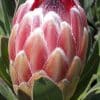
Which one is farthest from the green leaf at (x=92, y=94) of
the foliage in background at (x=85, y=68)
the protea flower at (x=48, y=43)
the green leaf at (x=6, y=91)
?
the green leaf at (x=6, y=91)

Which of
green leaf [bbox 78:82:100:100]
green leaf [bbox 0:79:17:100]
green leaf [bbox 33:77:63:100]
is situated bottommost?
green leaf [bbox 78:82:100:100]

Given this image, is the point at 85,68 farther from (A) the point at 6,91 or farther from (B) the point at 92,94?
(A) the point at 6,91

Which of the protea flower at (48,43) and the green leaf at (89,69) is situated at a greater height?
the protea flower at (48,43)

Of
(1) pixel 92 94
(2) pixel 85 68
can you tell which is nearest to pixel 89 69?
(2) pixel 85 68

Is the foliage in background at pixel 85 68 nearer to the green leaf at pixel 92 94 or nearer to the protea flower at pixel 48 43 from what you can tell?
the green leaf at pixel 92 94

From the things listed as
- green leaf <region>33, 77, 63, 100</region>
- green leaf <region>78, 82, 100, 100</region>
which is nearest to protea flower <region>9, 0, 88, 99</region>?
green leaf <region>33, 77, 63, 100</region>

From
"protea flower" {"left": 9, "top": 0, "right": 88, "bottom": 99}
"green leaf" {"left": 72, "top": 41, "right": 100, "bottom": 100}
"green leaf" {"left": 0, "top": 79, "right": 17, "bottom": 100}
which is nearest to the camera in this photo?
"protea flower" {"left": 9, "top": 0, "right": 88, "bottom": 99}

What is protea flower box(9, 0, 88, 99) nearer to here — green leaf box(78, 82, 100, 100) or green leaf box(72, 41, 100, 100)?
green leaf box(78, 82, 100, 100)
